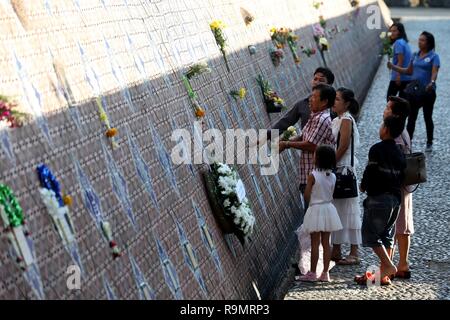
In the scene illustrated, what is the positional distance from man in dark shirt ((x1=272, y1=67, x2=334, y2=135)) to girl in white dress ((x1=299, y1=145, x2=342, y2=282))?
2.66 feet

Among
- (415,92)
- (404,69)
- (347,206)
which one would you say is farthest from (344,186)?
(404,69)

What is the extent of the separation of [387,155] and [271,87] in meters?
3.15

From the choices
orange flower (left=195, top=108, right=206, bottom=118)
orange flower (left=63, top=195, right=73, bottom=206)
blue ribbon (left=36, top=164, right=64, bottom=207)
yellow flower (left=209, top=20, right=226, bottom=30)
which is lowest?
orange flower (left=195, top=108, right=206, bottom=118)

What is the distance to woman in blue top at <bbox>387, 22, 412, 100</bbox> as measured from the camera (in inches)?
546

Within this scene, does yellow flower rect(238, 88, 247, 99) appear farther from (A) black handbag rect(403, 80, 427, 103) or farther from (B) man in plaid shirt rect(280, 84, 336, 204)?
(A) black handbag rect(403, 80, 427, 103)

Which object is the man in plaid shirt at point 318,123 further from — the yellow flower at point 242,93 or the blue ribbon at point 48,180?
the blue ribbon at point 48,180

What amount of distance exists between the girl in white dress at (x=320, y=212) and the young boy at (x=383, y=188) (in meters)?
Answer: 0.27

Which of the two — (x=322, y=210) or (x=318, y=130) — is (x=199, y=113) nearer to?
(x=318, y=130)

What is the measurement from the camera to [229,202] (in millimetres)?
7113

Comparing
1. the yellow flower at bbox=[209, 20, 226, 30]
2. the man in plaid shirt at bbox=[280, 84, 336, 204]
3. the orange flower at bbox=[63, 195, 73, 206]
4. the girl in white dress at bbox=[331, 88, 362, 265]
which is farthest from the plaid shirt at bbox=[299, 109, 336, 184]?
the orange flower at bbox=[63, 195, 73, 206]

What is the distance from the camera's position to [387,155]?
792 cm

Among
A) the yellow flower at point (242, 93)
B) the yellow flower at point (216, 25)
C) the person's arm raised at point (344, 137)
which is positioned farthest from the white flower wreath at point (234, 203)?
the yellow flower at point (216, 25)
